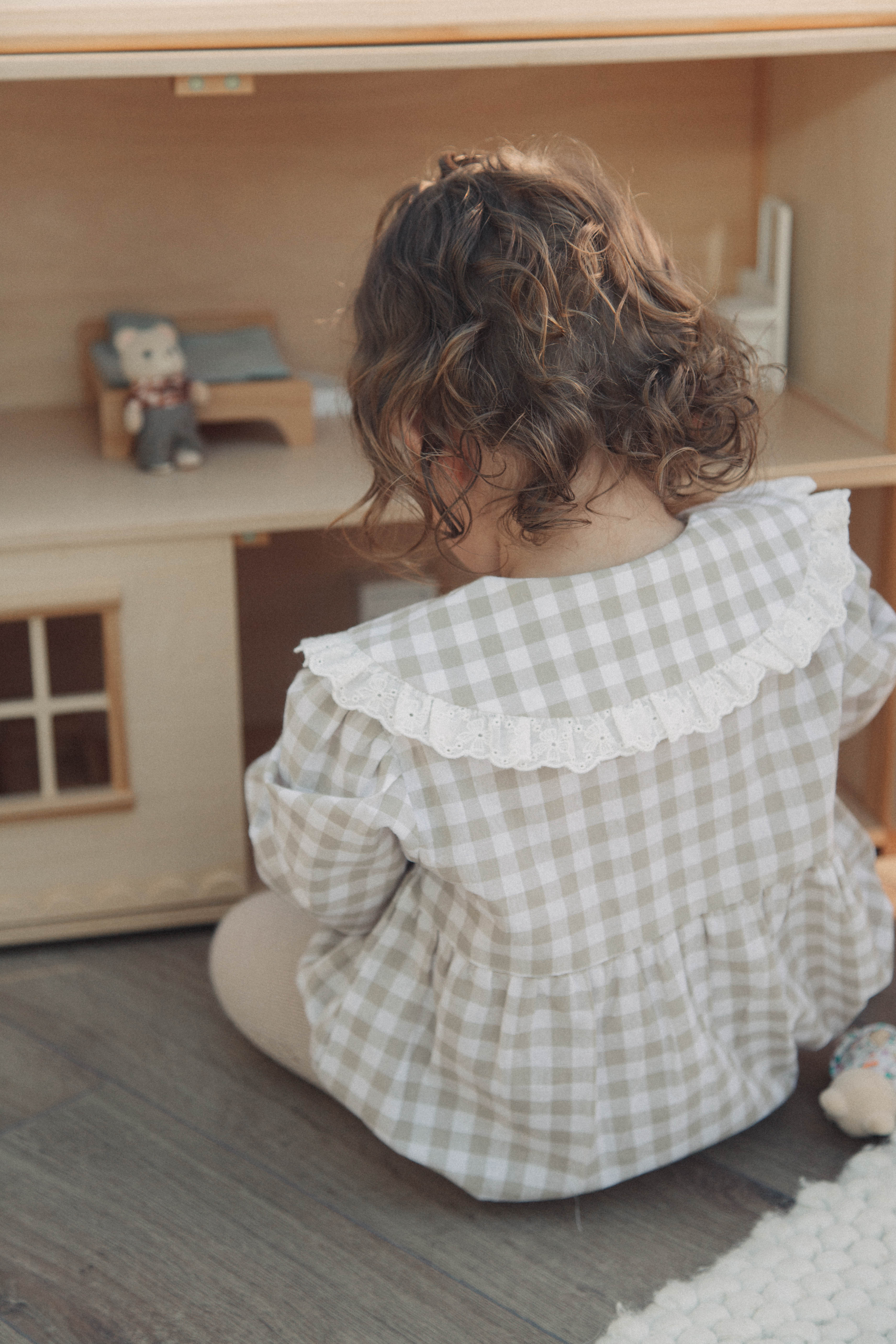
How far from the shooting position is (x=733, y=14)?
114cm

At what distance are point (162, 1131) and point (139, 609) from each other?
Answer: 43 cm

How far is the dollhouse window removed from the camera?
1.19m

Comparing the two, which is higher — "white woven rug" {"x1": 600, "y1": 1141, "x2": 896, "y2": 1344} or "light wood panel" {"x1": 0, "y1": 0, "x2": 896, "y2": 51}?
"light wood panel" {"x1": 0, "y1": 0, "x2": 896, "y2": 51}

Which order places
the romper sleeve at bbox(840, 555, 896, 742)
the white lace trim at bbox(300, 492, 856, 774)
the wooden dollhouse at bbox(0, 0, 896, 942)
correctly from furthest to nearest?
1. the wooden dollhouse at bbox(0, 0, 896, 942)
2. the romper sleeve at bbox(840, 555, 896, 742)
3. the white lace trim at bbox(300, 492, 856, 774)

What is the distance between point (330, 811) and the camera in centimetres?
86

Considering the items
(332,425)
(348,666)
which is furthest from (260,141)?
(348,666)

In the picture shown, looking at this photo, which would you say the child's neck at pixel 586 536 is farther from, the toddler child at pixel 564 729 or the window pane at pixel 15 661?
the window pane at pixel 15 661

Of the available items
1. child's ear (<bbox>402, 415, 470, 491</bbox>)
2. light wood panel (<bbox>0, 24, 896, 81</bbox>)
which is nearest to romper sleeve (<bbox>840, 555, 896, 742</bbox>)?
child's ear (<bbox>402, 415, 470, 491</bbox>)

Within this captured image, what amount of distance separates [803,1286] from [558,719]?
0.40m

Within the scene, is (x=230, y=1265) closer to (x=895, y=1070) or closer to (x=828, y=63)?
(x=895, y=1070)

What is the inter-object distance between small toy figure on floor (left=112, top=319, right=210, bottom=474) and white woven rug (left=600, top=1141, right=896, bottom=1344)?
821 millimetres

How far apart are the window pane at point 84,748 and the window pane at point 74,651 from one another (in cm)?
4

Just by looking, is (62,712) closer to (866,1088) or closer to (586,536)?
(586,536)

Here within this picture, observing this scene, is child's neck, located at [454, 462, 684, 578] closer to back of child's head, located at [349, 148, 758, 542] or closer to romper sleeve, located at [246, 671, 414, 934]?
back of child's head, located at [349, 148, 758, 542]
